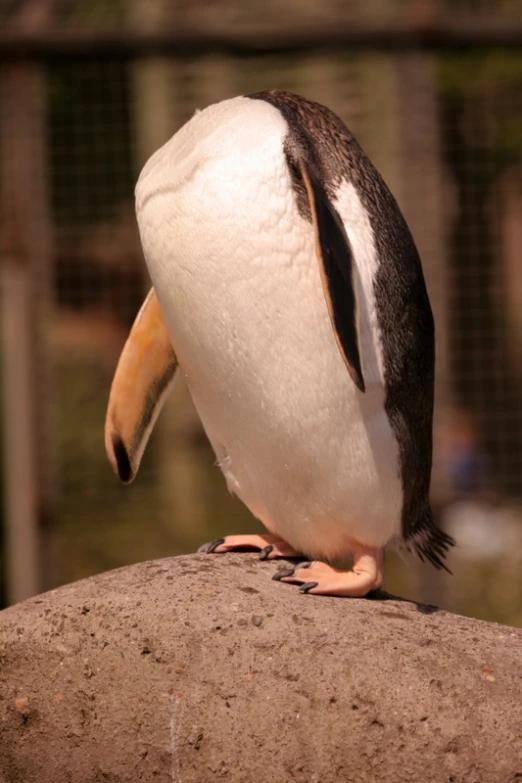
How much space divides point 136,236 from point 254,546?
212 cm

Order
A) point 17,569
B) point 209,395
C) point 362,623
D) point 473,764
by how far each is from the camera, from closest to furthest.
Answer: point 473,764 → point 362,623 → point 209,395 → point 17,569

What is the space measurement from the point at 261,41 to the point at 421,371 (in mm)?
1600

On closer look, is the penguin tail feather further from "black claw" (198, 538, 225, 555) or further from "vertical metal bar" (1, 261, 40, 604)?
"vertical metal bar" (1, 261, 40, 604)

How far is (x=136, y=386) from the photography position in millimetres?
2033

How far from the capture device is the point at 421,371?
1.87 m

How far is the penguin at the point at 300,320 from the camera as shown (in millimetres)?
1725

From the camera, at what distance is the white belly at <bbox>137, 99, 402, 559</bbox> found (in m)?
1.73

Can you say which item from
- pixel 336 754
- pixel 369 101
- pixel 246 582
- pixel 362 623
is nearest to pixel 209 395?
pixel 246 582

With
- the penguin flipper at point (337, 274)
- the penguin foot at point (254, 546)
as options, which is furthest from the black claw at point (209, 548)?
the penguin flipper at point (337, 274)

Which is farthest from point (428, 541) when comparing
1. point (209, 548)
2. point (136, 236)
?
point (136, 236)

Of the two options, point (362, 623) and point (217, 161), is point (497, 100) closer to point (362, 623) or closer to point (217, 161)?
point (217, 161)

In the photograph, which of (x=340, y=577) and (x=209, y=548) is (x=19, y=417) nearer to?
(x=209, y=548)

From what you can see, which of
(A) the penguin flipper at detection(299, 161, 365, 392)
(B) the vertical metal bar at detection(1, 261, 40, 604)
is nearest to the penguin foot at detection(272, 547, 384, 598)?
(A) the penguin flipper at detection(299, 161, 365, 392)

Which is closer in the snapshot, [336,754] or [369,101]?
[336,754]
